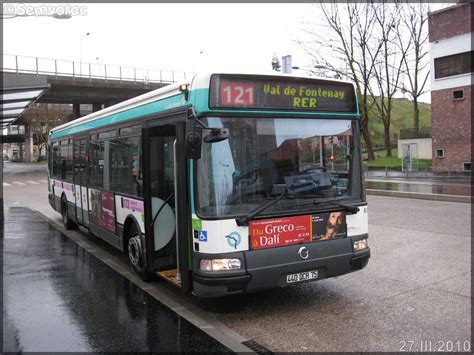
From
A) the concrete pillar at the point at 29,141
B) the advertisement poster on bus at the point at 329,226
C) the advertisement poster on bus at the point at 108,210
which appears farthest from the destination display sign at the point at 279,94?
the concrete pillar at the point at 29,141

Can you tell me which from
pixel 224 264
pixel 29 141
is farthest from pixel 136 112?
pixel 29 141

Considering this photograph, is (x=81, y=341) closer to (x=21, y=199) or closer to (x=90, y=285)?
(x=90, y=285)

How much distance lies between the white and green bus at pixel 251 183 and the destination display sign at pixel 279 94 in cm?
1

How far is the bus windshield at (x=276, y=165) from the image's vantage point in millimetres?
4977

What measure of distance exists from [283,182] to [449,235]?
6.01 m

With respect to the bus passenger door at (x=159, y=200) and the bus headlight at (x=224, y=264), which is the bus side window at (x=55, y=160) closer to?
the bus passenger door at (x=159, y=200)

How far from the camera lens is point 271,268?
16.5 ft

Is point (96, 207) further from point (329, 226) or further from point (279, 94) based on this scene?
point (329, 226)

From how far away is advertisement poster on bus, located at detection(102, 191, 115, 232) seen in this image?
7.99 m

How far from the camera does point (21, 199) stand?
70.0ft

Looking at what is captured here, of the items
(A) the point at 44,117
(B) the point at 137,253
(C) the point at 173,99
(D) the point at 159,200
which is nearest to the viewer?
(C) the point at 173,99

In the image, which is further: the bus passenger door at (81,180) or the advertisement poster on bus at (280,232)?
the bus passenger door at (81,180)

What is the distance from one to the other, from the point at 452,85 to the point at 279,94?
91.5ft

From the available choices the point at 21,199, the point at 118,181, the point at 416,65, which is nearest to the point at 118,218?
the point at 118,181
